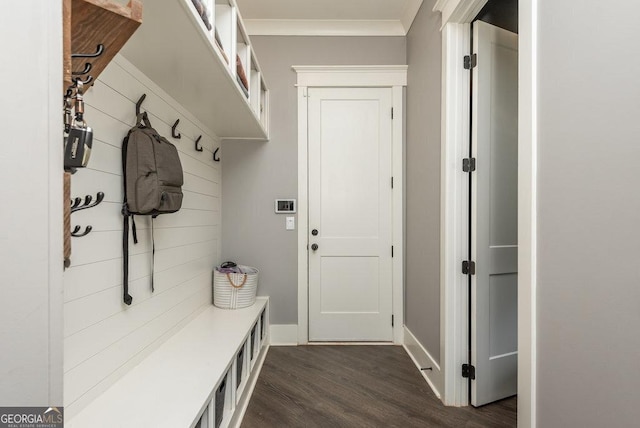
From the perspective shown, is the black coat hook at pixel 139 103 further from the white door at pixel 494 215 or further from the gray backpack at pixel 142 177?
the white door at pixel 494 215

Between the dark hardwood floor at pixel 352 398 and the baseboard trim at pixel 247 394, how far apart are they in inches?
1.2

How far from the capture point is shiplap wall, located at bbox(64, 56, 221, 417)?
111cm

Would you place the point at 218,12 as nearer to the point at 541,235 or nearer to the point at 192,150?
the point at 192,150

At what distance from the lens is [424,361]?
2.28 m

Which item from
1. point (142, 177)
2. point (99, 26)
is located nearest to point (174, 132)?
point (142, 177)

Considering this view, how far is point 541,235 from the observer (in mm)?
1116

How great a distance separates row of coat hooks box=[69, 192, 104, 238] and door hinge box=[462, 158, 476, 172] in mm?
1886

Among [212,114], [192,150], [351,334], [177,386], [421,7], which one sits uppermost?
[421,7]

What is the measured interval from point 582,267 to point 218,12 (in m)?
1.92

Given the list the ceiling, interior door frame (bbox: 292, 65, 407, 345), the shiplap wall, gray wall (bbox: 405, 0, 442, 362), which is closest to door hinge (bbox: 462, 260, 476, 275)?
gray wall (bbox: 405, 0, 442, 362)

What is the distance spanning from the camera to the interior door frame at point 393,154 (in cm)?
282

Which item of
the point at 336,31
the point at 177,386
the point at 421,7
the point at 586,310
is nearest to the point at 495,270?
the point at 586,310

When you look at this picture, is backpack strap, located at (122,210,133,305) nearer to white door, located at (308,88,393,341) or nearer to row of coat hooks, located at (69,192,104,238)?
row of coat hooks, located at (69,192,104,238)

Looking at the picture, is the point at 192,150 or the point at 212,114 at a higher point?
the point at 212,114
